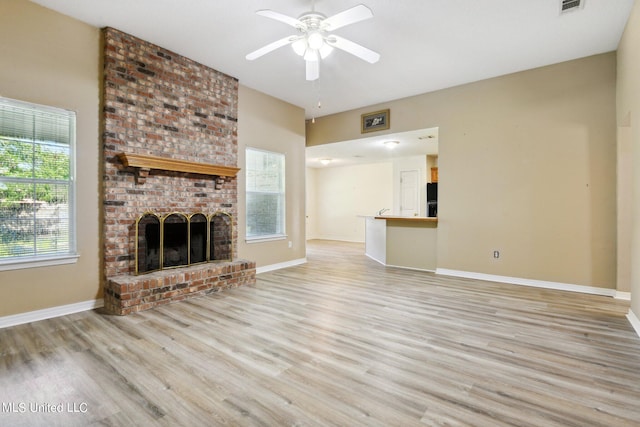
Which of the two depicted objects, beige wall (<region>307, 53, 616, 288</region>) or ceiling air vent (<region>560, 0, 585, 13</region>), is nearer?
ceiling air vent (<region>560, 0, 585, 13</region>)

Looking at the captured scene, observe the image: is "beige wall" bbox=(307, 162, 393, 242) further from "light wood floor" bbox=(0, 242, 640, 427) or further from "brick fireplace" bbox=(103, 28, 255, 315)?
"light wood floor" bbox=(0, 242, 640, 427)

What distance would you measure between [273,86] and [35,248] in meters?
3.82

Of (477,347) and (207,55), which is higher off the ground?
(207,55)

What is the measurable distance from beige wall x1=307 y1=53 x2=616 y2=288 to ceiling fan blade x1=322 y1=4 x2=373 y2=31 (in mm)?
3158

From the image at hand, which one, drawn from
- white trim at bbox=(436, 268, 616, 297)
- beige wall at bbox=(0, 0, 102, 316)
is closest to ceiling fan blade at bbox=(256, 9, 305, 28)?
beige wall at bbox=(0, 0, 102, 316)

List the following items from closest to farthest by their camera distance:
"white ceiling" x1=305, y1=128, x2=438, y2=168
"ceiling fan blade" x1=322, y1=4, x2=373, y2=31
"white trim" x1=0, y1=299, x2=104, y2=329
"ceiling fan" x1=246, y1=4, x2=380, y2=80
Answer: "ceiling fan blade" x1=322, y1=4, x2=373, y2=31
"ceiling fan" x1=246, y1=4, x2=380, y2=80
"white trim" x1=0, y1=299, x2=104, y2=329
"white ceiling" x1=305, y1=128, x2=438, y2=168

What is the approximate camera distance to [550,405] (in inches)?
68.9

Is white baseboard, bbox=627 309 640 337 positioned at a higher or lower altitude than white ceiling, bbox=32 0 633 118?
lower

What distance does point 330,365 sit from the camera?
2195 mm

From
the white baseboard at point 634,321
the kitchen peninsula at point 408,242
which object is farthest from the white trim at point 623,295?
the kitchen peninsula at point 408,242

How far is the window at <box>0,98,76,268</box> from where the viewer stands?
2.96 meters

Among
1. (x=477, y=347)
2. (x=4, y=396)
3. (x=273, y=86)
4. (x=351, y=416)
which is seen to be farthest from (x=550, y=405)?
(x=273, y=86)

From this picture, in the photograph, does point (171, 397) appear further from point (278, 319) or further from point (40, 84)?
point (40, 84)

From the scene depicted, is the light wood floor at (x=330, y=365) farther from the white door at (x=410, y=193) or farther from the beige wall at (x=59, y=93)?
the white door at (x=410, y=193)
